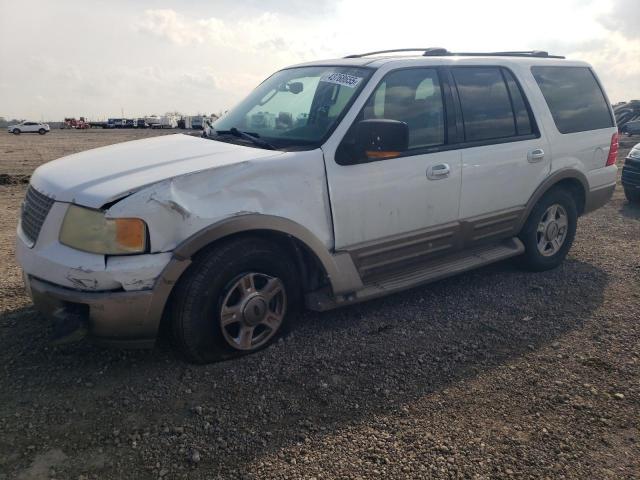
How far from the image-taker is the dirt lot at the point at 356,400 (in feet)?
7.99

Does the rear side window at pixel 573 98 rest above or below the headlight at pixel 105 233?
above

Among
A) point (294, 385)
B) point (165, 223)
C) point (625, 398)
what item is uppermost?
point (165, 223)

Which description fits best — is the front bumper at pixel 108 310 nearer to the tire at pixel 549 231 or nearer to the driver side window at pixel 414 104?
the driver side window at pixel 414 104

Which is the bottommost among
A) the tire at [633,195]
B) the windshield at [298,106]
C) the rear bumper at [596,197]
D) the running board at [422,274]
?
the tire at [633,195]

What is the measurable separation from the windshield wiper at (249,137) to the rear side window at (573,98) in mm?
2736

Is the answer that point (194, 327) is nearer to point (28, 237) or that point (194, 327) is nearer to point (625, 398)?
point (28, 237)

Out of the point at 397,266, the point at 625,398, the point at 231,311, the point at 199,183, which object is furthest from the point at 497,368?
the point at 199,183

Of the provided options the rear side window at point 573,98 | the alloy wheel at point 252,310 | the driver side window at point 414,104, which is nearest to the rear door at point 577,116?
the rear side window at point 573,98

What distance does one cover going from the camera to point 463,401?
293cm

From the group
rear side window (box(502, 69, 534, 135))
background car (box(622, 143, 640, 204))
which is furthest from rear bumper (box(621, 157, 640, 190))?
rear side window (box(502, 69, 534, 135))

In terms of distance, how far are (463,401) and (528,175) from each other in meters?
2.41

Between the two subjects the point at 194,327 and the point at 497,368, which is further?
the point at 497,368

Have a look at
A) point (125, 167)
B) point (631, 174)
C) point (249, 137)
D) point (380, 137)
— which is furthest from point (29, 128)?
point (380, 137)

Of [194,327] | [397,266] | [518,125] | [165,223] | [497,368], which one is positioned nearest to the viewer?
[165,223]
